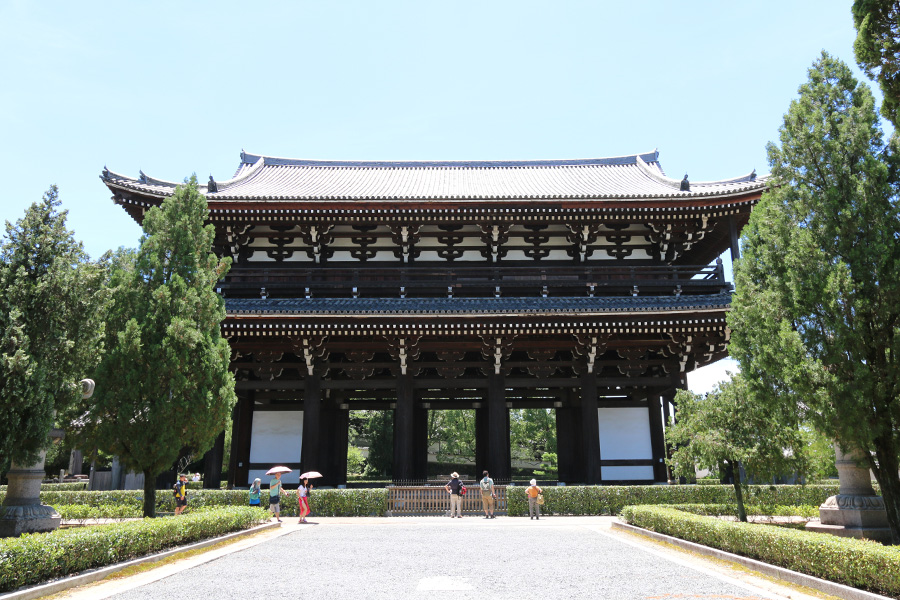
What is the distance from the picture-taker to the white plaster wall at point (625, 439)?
68.9 ft

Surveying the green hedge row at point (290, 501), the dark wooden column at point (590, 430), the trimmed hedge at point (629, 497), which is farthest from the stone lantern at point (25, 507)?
the dark wooden column at point (590, 430)

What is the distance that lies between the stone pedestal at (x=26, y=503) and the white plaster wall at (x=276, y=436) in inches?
337

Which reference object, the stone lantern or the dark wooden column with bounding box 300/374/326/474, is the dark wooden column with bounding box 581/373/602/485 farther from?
the stone lantern

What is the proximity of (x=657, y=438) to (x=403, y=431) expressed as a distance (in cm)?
952

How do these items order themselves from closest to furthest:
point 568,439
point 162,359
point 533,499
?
point 162,359
point 533,499
point 568,439

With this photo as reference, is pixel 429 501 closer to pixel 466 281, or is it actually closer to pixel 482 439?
pixel 482 439

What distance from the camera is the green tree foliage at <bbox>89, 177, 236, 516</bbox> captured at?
12734 mm

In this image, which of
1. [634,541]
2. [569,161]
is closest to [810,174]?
[634,541]

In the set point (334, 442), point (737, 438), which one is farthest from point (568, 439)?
point (737, 438)

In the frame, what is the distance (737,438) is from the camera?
13469 millimetres

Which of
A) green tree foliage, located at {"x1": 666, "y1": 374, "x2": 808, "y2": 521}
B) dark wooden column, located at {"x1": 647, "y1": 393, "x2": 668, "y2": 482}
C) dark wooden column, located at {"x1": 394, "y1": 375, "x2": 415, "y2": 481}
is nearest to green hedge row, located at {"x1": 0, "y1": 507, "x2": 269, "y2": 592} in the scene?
dark wooden column, located at {"x1": 394, "y1": 375, "x2": 415, "y2": 481}

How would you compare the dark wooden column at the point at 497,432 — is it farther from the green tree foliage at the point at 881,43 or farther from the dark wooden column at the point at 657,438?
the green tree foliage at the point at 881,43

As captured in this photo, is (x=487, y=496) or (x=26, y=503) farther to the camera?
(x=487, y=496)

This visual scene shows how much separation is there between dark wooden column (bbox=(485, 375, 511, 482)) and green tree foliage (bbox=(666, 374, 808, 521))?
21.5 feet
